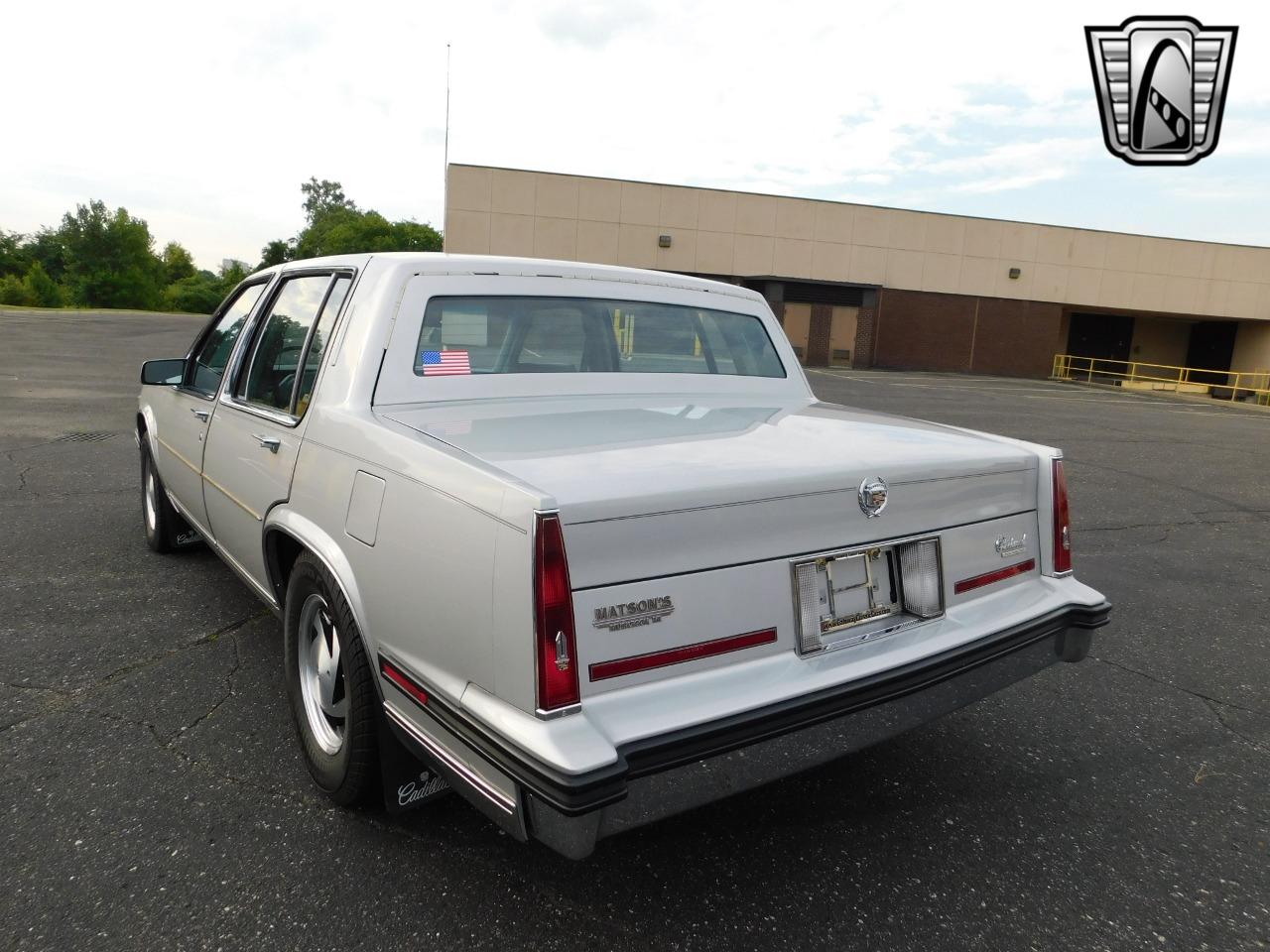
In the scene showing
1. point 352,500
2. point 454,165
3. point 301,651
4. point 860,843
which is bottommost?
point 860,843

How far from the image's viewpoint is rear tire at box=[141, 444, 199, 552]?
4.79m

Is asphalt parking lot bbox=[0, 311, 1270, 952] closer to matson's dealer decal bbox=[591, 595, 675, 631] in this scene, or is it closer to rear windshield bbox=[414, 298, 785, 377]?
matson's dealer decal bbox=[591, 595, 675, 631]

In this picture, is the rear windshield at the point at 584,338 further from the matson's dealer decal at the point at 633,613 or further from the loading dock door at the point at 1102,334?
the loading dock door at the point at 1102,334

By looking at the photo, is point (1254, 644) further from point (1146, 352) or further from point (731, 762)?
point (1146, 352)

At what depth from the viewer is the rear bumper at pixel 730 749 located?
5.71 ft

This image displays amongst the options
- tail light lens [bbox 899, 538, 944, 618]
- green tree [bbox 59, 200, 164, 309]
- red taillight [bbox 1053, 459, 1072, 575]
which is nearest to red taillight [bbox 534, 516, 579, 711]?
tail light lens [bbox 899, 538, 944, 618]

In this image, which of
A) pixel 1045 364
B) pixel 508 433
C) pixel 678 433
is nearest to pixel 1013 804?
pixel 678 433

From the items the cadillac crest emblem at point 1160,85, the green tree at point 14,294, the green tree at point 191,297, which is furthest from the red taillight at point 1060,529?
the green tree at point 191,297

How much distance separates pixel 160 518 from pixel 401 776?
329 centimetres

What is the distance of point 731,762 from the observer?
75.4 inches

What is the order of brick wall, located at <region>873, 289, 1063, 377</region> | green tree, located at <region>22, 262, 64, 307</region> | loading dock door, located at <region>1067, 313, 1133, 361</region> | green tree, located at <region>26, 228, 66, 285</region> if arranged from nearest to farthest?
brick wall, located at <region>873, 289, 1063, 377</region>
loading dock door, located at <region>1067, 313, 1133, 361</region>
green tree, located at <region>22, 262, 64, 307</region>
green tree, located at <region>26, 228, 66, 285</region>

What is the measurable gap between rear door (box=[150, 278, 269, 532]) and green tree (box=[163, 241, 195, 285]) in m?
136

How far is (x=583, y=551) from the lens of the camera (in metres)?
1.79

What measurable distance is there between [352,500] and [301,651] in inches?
27.8
